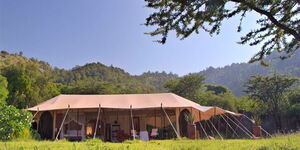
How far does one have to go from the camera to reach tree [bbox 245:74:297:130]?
21.5 m

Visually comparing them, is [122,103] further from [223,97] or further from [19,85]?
[223,97]

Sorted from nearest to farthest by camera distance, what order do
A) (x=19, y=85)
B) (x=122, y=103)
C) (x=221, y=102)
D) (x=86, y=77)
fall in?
1. (x=122, y=103)
2. (x=19, y=85)
3. (x=221, y=102)
4. (x=86, y=77)

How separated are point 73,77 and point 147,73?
36936 mm

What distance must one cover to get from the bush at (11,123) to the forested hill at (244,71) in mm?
32641

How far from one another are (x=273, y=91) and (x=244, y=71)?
168ft

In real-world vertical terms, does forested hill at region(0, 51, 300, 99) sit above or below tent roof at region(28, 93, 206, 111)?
above

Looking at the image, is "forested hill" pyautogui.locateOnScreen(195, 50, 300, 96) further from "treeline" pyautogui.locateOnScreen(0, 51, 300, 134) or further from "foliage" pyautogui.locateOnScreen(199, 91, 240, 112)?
"foliage" pyautogui.locateOnScreen(199, 91, 240, 112)

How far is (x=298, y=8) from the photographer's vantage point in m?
4.96

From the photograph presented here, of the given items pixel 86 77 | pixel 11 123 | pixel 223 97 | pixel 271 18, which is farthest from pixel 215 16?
pixel 86 77

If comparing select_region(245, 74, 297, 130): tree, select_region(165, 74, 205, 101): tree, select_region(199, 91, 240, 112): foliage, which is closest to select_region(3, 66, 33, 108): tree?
select_region(165, 74, 205, 101): tree

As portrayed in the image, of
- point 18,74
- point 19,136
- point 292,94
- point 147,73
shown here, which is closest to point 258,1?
point 19,136

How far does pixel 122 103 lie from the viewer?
12.8 metres

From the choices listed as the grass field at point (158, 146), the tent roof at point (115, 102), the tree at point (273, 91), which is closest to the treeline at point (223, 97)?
the tree at point (273, 91)

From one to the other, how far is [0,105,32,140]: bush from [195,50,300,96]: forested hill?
107 ft
